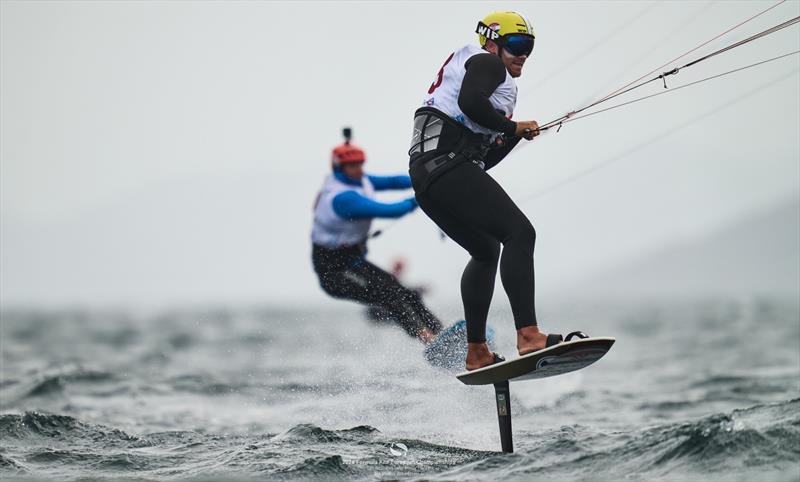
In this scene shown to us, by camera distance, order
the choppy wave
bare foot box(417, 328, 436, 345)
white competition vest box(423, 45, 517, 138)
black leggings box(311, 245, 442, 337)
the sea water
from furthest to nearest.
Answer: black leggings box(311, 245, 442, 337) → bare foot box(417, 328, 436, 345) → white competition vest box(423, 45, 517, 138) → the sea water → the choppy wave

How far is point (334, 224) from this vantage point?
37.2 ft

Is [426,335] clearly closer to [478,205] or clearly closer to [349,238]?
[349,238]

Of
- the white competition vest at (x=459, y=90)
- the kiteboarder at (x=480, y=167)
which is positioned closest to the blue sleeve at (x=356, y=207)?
the kiteboarder at (x=480, y=167)

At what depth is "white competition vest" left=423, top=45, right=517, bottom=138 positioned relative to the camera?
751cm

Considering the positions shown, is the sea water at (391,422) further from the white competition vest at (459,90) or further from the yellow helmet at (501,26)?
the yellow helmet at (501,26)

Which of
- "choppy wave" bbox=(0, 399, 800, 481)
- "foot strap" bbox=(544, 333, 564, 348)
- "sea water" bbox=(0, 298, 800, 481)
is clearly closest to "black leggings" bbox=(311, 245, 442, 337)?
"sea water" bbox=(0, 298, 800, 481)

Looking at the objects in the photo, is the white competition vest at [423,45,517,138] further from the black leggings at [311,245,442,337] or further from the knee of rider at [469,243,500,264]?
the black leggings at [311,245,442,337]

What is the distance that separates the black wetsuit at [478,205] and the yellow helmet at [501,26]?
0.27 metres

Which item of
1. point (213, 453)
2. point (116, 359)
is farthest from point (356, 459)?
point (116, 359)

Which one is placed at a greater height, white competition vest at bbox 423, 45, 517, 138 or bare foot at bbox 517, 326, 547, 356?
white competition vest at bbox 423, 45, 517, 138

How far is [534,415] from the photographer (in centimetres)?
1131

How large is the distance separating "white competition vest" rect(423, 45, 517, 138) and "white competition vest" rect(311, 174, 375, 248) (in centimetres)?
376

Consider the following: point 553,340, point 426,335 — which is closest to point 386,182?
point 426,335

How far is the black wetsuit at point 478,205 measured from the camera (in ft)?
23.9
